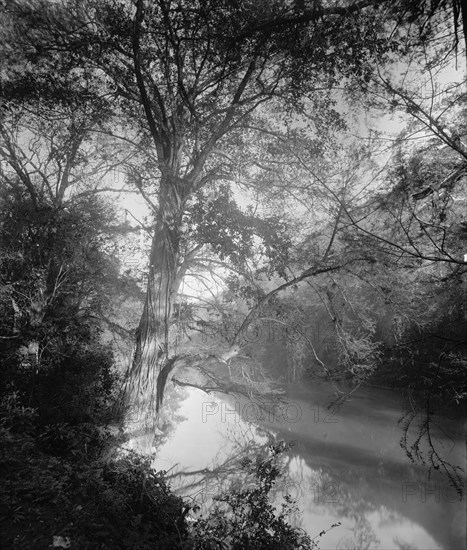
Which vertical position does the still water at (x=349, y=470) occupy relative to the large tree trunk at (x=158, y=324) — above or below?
below

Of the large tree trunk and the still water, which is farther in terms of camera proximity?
the still water

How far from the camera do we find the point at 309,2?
3828 millimetres

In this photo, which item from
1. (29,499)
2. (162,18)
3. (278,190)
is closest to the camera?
(29,499)

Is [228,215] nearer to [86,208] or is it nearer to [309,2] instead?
[309,2]

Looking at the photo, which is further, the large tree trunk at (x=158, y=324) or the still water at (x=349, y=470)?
the still water at (x=349, y=470)

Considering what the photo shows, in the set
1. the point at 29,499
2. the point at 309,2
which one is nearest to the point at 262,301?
the point at 29,499

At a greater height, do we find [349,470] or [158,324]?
[158,324]

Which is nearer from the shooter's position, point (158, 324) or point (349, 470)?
point (158, 324)

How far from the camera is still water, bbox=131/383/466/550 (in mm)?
7055

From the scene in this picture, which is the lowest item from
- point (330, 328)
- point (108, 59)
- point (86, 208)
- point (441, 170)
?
point (330, 328)

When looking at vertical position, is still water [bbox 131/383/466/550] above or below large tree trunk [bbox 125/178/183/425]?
below

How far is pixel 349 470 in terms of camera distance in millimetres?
9680

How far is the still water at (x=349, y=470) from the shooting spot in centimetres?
705

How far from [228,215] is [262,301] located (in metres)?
1.70
